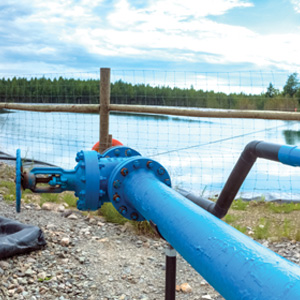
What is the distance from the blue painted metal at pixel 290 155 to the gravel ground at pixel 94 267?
1558 millimetres

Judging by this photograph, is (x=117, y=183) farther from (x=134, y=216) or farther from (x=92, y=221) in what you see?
(x=92, y=221)

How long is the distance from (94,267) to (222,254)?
2.34 m

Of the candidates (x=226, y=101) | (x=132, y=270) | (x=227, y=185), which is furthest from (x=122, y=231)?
(x=226, y=101)

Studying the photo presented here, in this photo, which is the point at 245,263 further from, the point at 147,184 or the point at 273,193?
the point at 273,193

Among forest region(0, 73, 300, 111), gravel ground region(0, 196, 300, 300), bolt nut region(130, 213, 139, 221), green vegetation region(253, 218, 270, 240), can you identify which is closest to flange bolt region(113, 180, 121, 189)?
bolt nut region(130, 213, 139, 221)

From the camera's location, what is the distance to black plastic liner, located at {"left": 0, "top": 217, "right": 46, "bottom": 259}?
280cm

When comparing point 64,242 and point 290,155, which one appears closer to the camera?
point 290,155

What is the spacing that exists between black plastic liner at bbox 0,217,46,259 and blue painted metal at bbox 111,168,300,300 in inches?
82.5

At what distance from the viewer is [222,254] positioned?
2.35ft

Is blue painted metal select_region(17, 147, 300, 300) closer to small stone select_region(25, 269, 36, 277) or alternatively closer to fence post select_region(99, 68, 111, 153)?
small stone select_region(25, 269, 36, 277)

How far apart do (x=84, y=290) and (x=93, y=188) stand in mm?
1621

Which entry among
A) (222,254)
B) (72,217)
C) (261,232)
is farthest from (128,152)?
(261,232)

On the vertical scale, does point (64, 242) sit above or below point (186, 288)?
above

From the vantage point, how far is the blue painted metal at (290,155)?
4.55 ft
